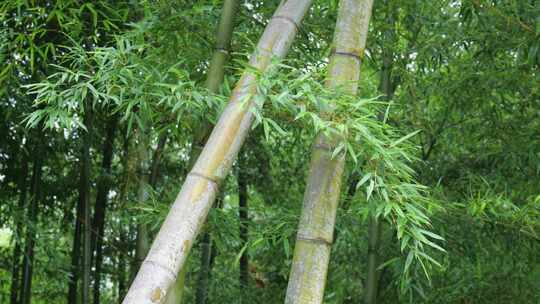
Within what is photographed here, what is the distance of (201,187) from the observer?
5.81 feet

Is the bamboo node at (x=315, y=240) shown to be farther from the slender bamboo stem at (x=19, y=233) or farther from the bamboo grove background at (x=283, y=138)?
the slender bamboo stem at (x=19, y=233)

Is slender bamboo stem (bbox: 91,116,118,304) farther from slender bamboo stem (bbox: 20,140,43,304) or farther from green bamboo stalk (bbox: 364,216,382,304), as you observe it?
green bamboo stalk (bbox: 364,216,382,304)

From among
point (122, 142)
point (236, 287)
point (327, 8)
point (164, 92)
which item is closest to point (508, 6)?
point (327, 8)

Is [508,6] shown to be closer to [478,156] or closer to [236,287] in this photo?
[478,156]

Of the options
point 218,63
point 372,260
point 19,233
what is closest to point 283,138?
point 372,260

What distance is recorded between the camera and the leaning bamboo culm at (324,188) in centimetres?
181

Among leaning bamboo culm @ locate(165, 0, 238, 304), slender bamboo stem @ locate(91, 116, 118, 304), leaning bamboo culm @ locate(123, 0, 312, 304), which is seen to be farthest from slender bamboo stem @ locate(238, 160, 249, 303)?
leaning bamboo culm @ locate(123, 0, 312, 304)

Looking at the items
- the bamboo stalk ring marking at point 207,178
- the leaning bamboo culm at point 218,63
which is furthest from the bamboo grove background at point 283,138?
the bamboo stalk ring marking at point 207,178

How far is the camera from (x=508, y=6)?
2.79 m

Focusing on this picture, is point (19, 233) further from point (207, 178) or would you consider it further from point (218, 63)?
point (207, 178)

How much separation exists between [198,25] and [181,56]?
0.15 metres

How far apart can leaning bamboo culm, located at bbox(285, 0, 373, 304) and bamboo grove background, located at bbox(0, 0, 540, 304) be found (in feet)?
0.09

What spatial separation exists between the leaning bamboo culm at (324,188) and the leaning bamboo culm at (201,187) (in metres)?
0.18

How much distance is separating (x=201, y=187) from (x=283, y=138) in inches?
57.5
